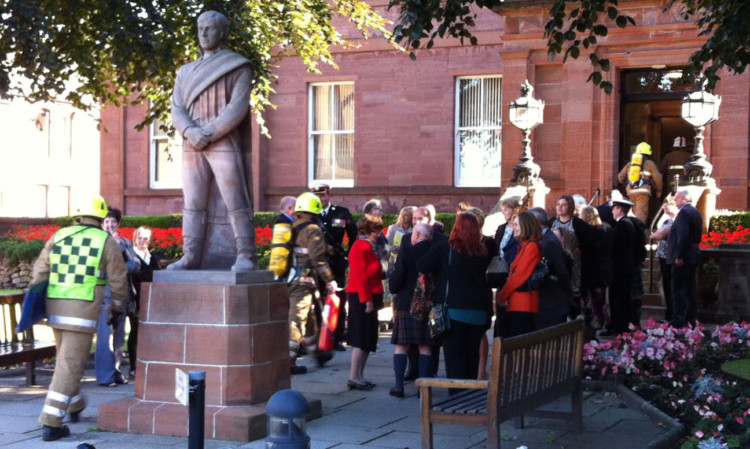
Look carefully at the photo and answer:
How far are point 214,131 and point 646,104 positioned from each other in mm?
15900

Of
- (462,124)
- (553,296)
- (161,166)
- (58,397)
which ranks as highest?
(462,124)

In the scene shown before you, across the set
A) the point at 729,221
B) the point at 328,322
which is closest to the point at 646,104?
the point at 729,221

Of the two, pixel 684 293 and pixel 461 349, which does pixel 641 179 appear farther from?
pixel 461 349

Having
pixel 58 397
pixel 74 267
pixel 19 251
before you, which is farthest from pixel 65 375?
pixel 19 251

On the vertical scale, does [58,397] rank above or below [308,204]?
below

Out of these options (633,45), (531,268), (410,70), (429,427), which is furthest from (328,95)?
(429,427)

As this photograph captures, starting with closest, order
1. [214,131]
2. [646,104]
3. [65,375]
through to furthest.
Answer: [65,375], [214,131], [646,104]

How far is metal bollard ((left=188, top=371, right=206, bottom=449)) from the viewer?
5.75 meters

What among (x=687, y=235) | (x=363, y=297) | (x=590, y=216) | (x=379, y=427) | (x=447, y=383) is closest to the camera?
(x=447, y=383)

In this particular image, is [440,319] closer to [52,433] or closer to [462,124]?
[52,433]

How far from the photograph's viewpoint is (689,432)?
8.58m

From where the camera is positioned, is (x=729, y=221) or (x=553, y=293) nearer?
(x=553, y=293)

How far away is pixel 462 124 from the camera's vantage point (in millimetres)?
25328

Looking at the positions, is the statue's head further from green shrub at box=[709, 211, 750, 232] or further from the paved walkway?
green shrub at box=[709, 211, 750, 232]
